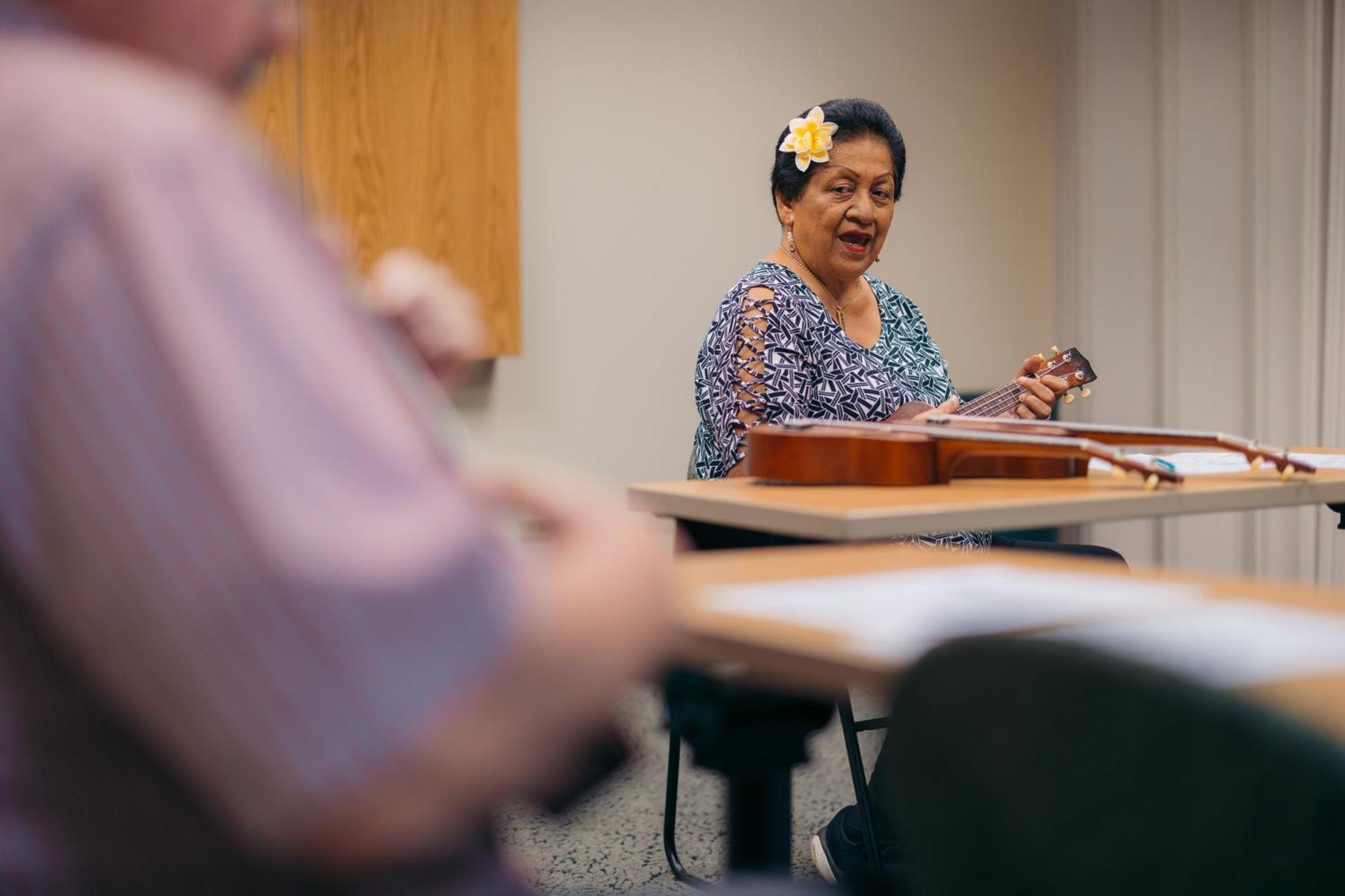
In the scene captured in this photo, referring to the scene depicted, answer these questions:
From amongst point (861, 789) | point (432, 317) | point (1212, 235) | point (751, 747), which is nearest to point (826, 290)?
point (861, 789)

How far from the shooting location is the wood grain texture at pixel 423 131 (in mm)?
Result: 3350

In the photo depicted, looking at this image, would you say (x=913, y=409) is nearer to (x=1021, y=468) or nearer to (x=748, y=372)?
(x=748, y=372)

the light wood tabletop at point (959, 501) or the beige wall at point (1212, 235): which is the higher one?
the beige wall at point (1212, 235)

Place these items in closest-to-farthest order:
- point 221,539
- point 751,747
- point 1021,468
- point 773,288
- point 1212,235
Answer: point 221,539 → point 751,747 → point 1021,468 → point 773,288 → point 1212,235

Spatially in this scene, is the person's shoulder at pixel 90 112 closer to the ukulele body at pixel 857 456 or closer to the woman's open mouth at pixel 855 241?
the ukulele body at pixel 857 456

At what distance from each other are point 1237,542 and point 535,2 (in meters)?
2.66

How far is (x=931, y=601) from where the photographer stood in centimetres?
92

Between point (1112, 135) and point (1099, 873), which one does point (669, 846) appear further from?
point (1112, 135)

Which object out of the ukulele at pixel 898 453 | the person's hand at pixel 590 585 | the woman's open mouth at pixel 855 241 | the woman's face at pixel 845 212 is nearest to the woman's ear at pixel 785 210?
the woman's face at pixel 845 212

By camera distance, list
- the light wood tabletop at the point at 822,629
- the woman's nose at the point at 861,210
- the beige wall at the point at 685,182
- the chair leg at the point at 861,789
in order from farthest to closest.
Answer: the beige wall at the point at 685,182 → the woman's nose at the point at 861,210 → the chair leg at the point at 861,789 → the light wood tabletop at the point at 822,629

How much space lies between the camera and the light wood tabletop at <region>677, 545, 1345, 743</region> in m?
0.68

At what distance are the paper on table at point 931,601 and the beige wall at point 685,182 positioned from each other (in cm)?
280

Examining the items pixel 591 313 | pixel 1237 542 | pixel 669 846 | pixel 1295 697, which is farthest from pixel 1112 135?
pixel 1295 697

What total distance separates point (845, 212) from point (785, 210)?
6.0 inches
